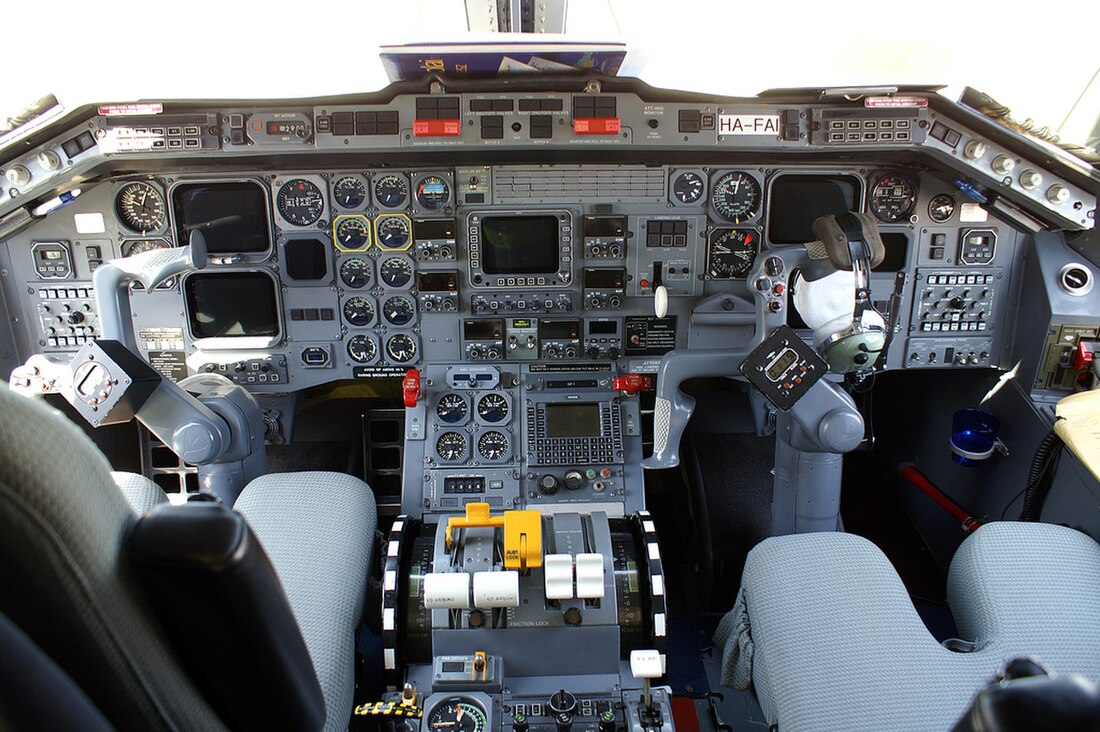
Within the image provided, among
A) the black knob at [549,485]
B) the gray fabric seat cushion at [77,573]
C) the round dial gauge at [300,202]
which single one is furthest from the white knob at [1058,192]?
the gray fabric seat cushion at [77,573]

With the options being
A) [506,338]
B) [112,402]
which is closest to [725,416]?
[506,338]

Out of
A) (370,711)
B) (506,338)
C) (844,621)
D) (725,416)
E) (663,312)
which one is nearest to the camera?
(844,621)

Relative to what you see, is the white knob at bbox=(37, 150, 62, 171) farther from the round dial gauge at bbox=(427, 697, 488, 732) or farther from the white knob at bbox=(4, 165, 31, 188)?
the round dial gauge at bbox=(427, 697, 488, 732)

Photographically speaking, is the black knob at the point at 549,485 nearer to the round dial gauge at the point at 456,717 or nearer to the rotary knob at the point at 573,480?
the rotary knob at the point at 573,480

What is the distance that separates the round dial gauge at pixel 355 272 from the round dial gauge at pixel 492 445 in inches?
38.6

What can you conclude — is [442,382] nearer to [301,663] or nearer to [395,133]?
[395,133]

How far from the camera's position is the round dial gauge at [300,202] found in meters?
3.62

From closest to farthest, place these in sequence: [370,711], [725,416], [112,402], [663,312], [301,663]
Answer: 1. [301,663]
2. [370,711]
3. [112,402]
4. [663,312]
5. [725,416]

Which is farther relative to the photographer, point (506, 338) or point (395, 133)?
point (506, 338)

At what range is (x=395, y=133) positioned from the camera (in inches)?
128

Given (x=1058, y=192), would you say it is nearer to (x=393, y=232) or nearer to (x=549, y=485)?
(x=549, y=485)

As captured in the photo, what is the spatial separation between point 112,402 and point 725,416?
3.01m

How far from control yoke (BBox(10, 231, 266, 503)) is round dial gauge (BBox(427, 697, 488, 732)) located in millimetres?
1413

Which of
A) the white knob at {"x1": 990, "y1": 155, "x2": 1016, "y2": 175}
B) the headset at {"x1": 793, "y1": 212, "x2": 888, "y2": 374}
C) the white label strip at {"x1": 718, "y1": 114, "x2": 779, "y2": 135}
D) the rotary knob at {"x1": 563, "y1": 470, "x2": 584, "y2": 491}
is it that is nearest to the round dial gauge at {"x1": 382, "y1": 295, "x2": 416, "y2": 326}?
the rotary knob at {"x1": 563, "y1": 470, "x2": 584, "y2": 491}
